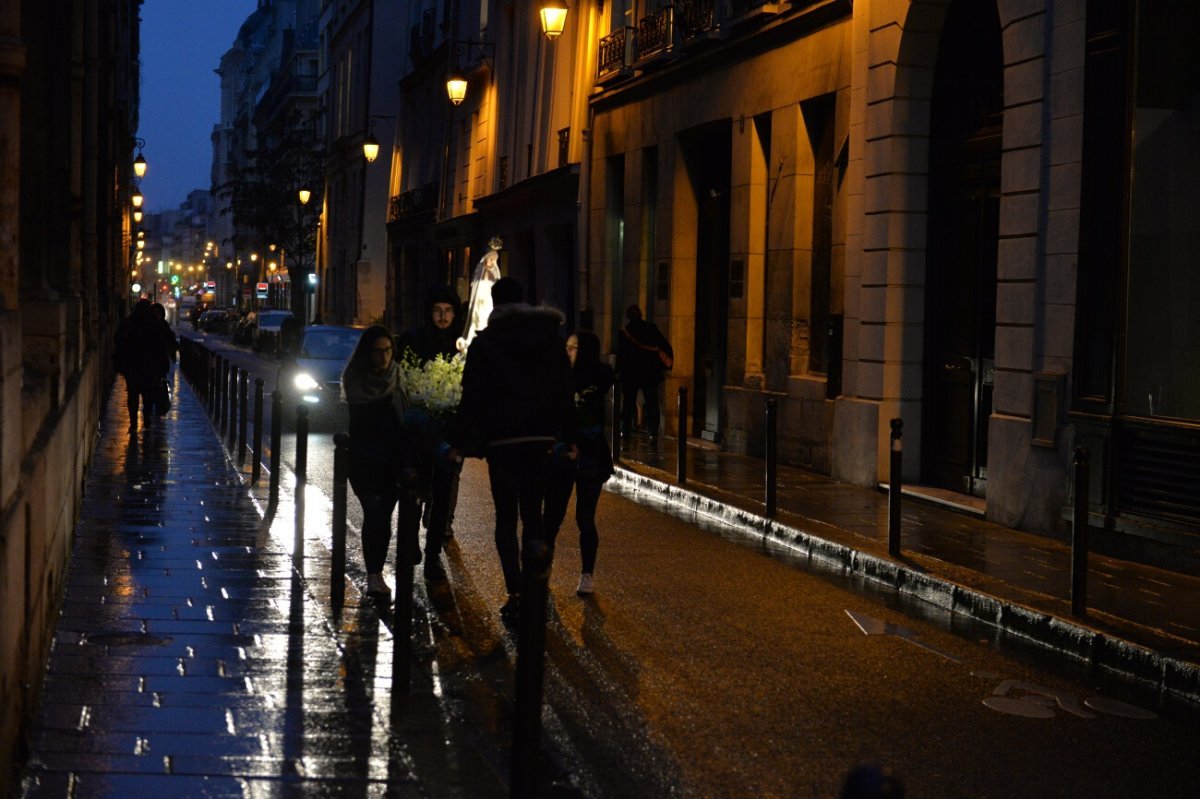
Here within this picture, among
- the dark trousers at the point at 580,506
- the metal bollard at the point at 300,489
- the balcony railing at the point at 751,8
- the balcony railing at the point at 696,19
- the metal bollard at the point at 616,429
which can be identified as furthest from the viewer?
the balcony railing at the point at 696,19

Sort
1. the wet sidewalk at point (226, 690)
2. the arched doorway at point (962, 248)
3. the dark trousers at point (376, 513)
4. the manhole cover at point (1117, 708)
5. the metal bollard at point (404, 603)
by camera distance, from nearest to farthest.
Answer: the wet sidewalk at point (226, 690) < the metal bollard at point (404, 603) < the manhole cover at point (1117, 708) < the dark trousers at point (376, 513) < the arched doorway at point (962, 248)

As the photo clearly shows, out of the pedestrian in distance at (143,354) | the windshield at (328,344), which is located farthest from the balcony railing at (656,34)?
the pedestrian in distance at (143,354)

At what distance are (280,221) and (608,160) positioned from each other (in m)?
44.8

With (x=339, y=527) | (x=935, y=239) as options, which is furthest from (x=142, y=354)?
(x=339, y=527)

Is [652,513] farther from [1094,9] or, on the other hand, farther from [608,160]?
[608,160]

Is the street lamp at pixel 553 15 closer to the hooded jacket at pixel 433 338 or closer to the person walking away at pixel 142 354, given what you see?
the person walking away at pixel 142 354

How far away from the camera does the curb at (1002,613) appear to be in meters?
8.45

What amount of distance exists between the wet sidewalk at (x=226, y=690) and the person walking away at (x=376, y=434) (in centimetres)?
51

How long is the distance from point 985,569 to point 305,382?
1631 cm

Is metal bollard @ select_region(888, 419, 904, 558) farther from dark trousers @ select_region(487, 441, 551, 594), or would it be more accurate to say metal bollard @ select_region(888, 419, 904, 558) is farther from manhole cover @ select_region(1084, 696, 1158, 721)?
manhole cover @ select_region(1084, 696, 1158, 721)

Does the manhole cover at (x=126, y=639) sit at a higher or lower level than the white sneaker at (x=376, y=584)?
lower

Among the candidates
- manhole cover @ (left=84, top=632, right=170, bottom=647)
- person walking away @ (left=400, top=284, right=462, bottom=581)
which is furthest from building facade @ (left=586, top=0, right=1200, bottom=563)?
manhole cover @ (left=84, top=632, right=170, bottom=647)

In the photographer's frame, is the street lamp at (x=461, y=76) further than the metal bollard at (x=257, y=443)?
Yes

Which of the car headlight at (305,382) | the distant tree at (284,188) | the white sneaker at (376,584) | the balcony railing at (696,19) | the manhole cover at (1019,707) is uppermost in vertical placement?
the distant tree at (284,188)
